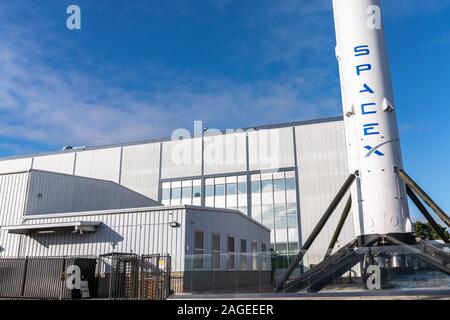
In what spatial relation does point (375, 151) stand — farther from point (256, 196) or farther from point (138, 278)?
point (256, 196)

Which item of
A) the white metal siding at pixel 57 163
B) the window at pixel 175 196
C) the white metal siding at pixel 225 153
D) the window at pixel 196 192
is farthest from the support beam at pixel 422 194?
the white metal siding at pixel 57 163

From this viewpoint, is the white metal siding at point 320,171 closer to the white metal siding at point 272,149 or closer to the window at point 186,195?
the white metal siding at point 272,149

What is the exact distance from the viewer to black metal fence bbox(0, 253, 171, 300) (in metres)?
21.1

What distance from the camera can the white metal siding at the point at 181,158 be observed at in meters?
47.4

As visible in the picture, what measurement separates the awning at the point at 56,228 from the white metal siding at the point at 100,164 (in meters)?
24.1

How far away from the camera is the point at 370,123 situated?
19.7 m

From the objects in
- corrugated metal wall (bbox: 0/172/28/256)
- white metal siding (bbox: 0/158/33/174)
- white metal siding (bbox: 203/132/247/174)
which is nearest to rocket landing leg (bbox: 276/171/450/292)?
corrugated metal wall (bbox: 0/172/28/256)

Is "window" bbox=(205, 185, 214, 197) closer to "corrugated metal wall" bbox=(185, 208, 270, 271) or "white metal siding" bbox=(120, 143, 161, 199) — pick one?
"white metal siding" bbox=(120, 143, 161, 199)

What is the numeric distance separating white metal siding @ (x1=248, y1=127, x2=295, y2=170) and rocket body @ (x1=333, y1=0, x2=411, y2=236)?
2266 cm

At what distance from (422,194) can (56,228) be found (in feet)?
67.6

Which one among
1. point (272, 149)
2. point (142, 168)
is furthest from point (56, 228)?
point (272, 149)

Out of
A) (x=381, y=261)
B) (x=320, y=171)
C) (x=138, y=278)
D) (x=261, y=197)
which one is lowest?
(x=138, y=278)
